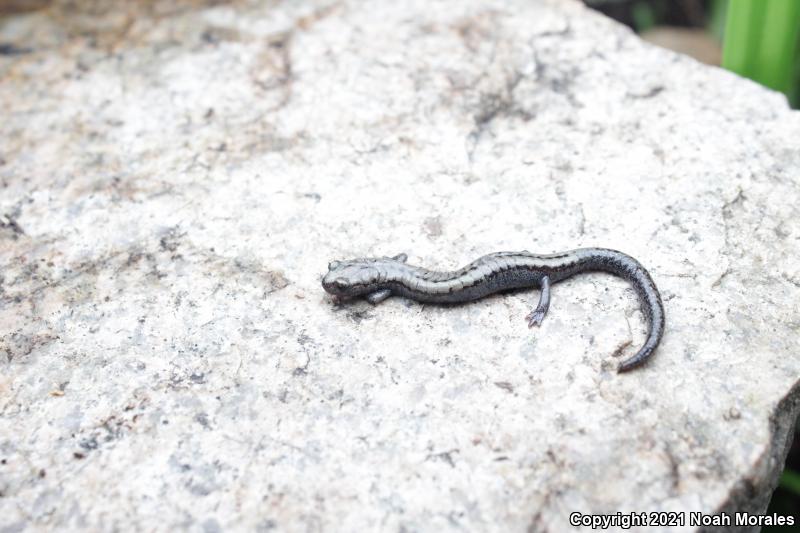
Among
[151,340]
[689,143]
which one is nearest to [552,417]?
[151,340]

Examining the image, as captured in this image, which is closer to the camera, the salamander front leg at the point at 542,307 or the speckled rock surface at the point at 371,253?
the speckled rock surface at the point at 371,253

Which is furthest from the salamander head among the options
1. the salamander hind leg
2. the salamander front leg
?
the salamander front leg

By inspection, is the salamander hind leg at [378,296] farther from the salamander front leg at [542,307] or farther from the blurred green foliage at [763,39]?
the blurred green foliage at [763,39]

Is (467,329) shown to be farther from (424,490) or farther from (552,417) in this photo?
(424,490)

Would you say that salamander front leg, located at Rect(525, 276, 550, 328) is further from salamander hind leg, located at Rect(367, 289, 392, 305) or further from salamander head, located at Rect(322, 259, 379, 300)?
salamander head, located at Rect(322, 259, 379, 300)
